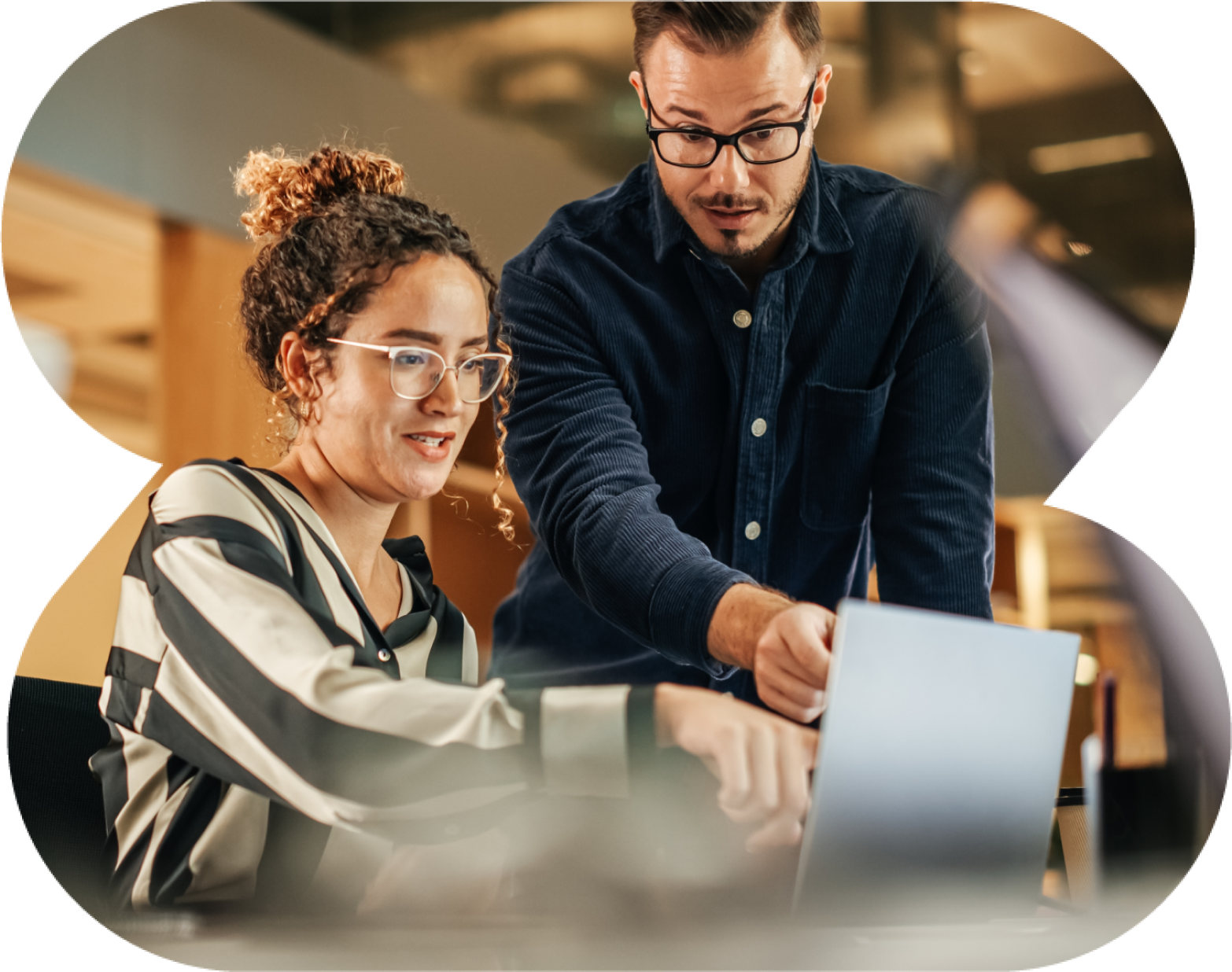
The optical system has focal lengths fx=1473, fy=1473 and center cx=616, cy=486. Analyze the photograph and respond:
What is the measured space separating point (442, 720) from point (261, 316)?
0.34 metres

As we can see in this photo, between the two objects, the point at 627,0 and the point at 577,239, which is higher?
the point at 627,0

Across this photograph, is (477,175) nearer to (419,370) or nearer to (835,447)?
(419,370)

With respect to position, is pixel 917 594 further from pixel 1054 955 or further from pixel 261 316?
pixel 261 316

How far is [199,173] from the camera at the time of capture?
3.60 feet

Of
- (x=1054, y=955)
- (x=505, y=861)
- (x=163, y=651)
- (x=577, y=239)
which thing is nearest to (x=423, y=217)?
(x=577, y=239)

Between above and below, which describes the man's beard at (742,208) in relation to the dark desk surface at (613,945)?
above

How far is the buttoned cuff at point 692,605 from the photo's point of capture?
3.31ft

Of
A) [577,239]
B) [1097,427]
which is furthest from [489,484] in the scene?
[1097,427]

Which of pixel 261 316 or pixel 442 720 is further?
pixel 261 316

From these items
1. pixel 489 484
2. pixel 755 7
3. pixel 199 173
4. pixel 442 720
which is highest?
pixel 755 7

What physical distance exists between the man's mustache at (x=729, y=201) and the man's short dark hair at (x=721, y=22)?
0.10 meters

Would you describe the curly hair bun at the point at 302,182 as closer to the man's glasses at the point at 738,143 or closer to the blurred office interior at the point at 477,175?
the blurred office interior at the point at 477,175

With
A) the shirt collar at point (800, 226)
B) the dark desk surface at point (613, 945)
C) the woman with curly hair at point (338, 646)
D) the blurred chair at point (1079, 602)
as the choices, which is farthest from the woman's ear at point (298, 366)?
the blurred chair at point (1079, 602)

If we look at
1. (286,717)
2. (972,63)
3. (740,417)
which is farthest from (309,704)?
(972,63)
